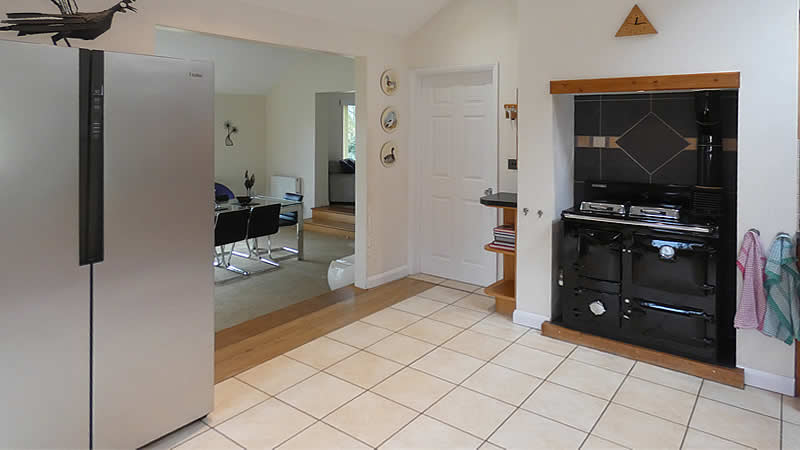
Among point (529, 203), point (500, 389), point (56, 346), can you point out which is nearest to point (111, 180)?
point (56, 346)

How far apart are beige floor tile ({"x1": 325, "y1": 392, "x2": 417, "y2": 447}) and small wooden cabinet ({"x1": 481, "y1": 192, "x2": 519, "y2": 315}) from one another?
1.67 meters

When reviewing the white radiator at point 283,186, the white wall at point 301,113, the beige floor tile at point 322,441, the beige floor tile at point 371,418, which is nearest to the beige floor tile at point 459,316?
the beige floor tile at point 371,418

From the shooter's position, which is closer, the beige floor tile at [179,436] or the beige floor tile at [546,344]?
the beige floor tile at [179,436]

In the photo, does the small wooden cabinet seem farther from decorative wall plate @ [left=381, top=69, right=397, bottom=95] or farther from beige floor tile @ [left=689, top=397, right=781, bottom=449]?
beige floor tile @ [left=689, top=397, right=781, bottom=449]

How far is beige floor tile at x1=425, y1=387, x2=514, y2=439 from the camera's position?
2.72 m

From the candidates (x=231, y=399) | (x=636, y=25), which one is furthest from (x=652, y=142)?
(x=231, y=399)

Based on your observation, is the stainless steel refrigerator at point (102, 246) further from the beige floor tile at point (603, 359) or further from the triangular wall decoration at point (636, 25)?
the triangular wall decoration at point (636, 25)

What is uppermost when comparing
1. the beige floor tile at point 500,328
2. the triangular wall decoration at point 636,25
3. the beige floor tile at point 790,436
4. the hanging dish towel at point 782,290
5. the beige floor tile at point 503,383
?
the triangular wall decoration at point 636,25

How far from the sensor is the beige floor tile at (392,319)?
13.6ft

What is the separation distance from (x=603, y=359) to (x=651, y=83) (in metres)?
1.81

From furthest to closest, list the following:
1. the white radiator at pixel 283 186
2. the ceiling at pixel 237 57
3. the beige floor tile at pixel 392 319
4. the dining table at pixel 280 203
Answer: the white radiator at pixel 283 186 → the ceiling at pixel 237 57 → the dining table at pixel 280 203 → the beige floor tile at pixel 392 319

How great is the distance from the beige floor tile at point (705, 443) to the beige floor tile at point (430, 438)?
101 centimetres

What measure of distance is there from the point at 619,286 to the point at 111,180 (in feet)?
10.1

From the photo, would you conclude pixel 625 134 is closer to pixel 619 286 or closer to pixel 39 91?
pixel 619 286
